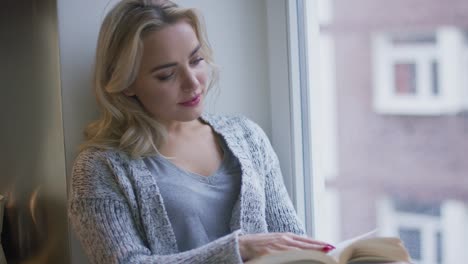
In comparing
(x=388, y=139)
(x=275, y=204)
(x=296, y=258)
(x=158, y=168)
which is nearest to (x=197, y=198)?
(x=158, y=168)

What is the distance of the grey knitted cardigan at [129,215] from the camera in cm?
101

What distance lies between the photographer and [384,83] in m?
1.34

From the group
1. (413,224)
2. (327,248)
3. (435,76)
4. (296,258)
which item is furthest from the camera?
(413,224)

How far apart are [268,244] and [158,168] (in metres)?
0.24

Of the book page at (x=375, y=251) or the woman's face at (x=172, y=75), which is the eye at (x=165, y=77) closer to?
the woman's face at (x=172, y=75)

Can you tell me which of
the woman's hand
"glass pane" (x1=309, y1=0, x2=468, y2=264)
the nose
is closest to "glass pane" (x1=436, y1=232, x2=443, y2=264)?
"glass pane" (x1=309, y1=0, x2=468, y2=264)

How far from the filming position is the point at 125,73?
3.49 ft

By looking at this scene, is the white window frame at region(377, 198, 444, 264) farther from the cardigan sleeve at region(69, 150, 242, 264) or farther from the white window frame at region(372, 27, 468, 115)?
the cardigan sleeve at region(69, 150, 242, 264)

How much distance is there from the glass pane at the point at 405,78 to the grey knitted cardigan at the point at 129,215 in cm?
Answer: 38

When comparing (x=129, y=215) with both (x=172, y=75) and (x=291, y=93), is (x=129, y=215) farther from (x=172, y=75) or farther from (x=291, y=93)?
(x=291, y=93)

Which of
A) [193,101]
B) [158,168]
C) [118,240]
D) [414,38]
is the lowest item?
[118,240]

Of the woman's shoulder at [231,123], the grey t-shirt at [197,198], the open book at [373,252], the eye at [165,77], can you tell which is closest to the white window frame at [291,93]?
the woman's shoulder at [231,123]

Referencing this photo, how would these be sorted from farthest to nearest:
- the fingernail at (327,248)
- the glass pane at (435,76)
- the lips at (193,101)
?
the glass pane at (435,76) < the lips at (193,101) < the fingernail at (327,248)

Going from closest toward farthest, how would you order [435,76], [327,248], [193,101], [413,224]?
[327,248] → [193,101] → [435,76] → [413,224]
